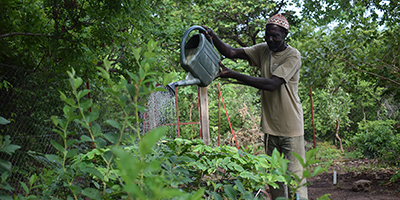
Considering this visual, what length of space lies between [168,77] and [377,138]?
6.56m

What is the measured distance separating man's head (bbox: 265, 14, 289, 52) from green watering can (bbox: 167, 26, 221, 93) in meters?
0.49

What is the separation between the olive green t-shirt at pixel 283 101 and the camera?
2.23 metres

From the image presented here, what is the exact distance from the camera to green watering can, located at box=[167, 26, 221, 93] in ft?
5.72

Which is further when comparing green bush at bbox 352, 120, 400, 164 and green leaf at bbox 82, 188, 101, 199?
green bush at bbox 352, 120, 400, 164

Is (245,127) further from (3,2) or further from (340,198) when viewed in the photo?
(3,2)

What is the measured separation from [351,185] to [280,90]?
11.6 ft

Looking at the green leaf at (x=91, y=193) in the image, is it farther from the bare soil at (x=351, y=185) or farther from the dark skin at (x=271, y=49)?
the bare soil at (x=351, y=185)

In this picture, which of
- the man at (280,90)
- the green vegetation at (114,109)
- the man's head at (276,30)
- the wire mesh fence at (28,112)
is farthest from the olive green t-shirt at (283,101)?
the wire mesh fence at (28,112)

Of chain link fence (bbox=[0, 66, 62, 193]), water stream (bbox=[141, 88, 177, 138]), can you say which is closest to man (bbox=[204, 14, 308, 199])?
water stream (bbox=[141, 88, 177, 138])

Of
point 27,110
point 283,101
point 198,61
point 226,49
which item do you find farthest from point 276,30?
point 27,110

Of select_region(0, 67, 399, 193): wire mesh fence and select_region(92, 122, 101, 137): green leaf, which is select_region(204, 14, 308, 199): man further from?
select_region(0, 67, 399, 193): wire mesh fence

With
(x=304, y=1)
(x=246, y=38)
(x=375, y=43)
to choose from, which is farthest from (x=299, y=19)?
(x=375, y=43)

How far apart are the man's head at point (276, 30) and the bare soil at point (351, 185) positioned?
2110 mm

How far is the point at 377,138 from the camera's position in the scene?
602cm
